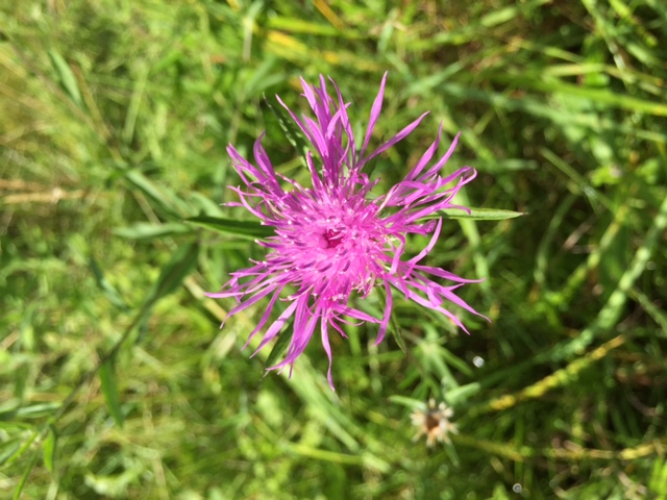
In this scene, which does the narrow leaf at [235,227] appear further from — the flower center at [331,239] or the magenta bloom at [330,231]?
the flower center at [331,239]

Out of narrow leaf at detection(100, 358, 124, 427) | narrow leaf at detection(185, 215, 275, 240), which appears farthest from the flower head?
narrow leaf at detection(100, 358, 124, 427)

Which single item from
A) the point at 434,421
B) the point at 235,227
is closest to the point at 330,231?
the point at 235,227

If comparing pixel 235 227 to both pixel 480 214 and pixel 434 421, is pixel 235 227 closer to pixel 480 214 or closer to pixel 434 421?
pixel 480 214

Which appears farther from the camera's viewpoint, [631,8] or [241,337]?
[241,337]

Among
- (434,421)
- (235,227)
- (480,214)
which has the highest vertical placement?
(480,214)

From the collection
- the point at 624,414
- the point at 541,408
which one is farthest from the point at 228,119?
the point at 624,414

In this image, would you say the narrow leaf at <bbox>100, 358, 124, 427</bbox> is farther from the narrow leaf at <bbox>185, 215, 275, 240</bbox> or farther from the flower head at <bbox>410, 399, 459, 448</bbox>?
the flower head at <bbox>410, 399, 459, 448</bbox>

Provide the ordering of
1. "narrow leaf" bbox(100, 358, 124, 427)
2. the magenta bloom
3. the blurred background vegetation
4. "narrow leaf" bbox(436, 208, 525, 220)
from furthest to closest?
the blurred background vegetation
"narrow leaf" bbox(100, 358, 124, 427)
the magenta bloom
"narrow leaf" bbox(436, 208, 525, 220)

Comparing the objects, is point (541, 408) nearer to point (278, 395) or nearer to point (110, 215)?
point (278, 395)

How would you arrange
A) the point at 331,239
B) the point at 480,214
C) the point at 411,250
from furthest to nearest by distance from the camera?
the point at 411,250, the point at 331,239, the point at 480,214
